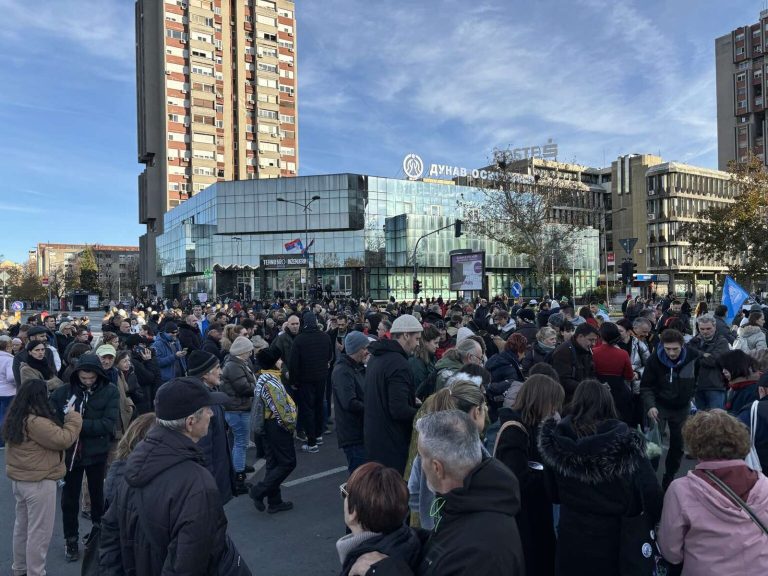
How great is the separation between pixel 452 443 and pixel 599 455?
3.66ft

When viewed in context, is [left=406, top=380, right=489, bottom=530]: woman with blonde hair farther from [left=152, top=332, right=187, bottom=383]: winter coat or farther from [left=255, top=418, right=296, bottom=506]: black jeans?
[left=152, top=332, right=187, bottom=383]: winter coat

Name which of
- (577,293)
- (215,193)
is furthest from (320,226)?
(577,293)

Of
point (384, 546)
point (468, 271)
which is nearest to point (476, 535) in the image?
point (384, 546)

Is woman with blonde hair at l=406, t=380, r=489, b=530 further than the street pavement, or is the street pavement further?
the street pavement

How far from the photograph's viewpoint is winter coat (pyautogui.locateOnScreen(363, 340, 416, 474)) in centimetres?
464

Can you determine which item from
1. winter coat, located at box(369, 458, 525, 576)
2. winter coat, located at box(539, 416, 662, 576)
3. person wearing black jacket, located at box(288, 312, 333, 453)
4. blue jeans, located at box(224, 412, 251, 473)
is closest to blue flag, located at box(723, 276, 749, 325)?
person wearing black jacket, located at box(288, 312, 333, 453)

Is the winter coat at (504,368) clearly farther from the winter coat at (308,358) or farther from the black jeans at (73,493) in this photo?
the black jeans at (73,493)

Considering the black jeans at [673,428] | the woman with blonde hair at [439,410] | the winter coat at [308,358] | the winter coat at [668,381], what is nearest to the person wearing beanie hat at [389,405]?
the woman with blonde hair at [439,410]

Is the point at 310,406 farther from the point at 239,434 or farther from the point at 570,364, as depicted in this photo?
the point at 570,364

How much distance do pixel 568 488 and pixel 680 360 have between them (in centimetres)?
342

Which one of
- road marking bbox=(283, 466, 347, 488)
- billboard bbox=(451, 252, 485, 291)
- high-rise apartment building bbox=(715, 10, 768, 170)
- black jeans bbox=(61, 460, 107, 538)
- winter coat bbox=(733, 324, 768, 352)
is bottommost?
road marking bbox=(283, 466, 347, 488)

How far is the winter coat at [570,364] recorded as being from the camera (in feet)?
19.7

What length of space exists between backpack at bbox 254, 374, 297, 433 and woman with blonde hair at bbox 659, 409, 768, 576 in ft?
12.6

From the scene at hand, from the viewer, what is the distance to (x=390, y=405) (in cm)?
465
